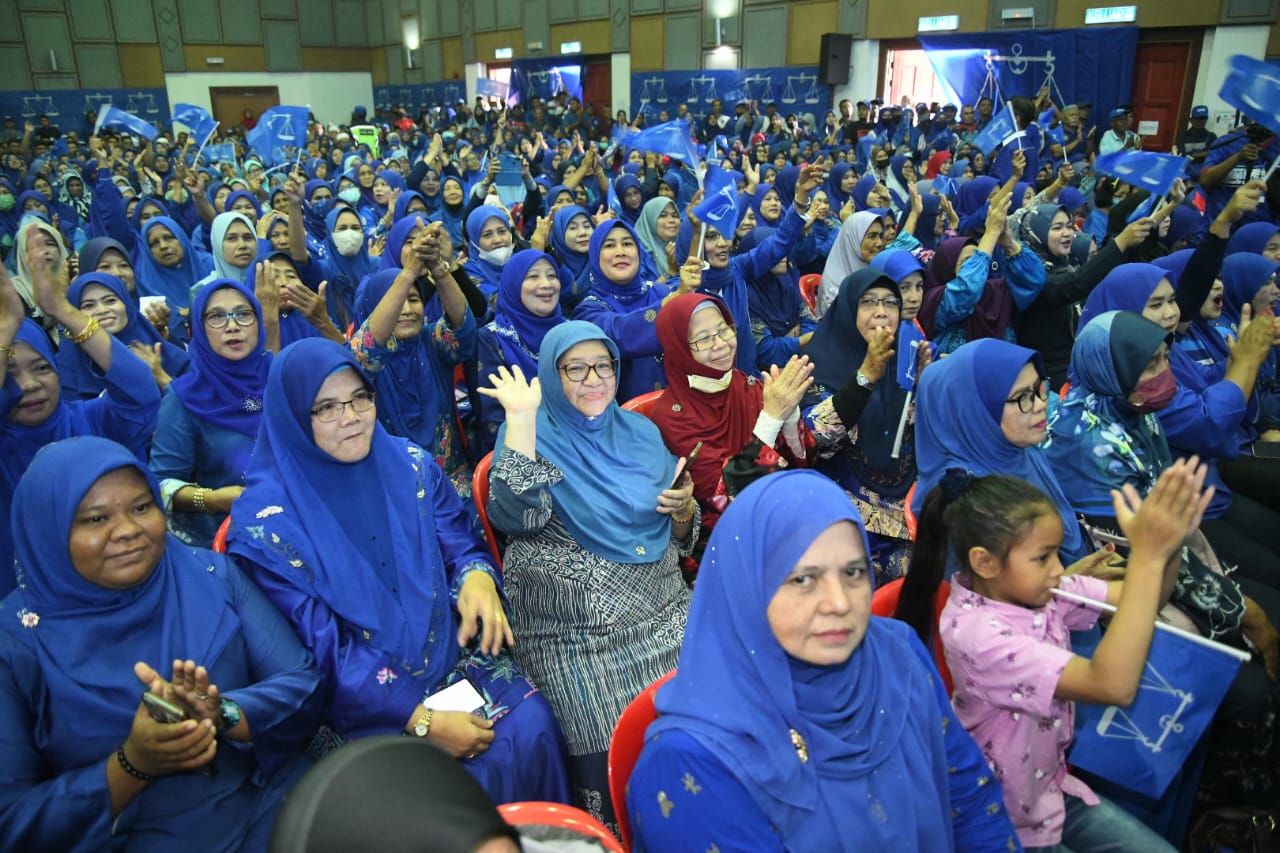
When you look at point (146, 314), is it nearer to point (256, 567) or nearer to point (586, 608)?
point (256, 567)

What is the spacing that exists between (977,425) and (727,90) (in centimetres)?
1515

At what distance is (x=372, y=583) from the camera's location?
1.90 metres

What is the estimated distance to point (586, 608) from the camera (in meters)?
2.08

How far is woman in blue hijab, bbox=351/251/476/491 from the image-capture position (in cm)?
301

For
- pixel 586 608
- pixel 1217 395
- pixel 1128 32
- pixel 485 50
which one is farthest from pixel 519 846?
pixel 485 50

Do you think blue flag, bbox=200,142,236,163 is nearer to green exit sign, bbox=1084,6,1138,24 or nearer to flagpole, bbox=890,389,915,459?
flagpole, bbox=890,389,915,459

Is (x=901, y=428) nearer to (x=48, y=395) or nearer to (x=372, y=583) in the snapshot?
(x=372, y=583)

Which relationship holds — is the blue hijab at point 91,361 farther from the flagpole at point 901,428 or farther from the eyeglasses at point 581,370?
the flagpole at point 901,428

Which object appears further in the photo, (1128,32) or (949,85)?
(1128,32)

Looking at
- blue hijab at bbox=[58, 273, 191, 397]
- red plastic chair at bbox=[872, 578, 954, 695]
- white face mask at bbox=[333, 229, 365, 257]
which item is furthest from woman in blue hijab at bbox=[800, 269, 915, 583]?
white face mask at bbox=[333, 229, 365, 257]

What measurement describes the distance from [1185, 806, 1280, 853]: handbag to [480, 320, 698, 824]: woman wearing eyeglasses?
4.57 ft

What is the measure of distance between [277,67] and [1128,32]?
68.4 ft

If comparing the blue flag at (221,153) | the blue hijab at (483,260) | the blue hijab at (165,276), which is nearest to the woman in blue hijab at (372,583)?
the blue hijab at (483,260)

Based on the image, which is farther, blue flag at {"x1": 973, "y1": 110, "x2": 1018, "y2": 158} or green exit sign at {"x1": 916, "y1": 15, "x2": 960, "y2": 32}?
green exit sign at {"x1": 916, "y1": 15, "x2": 960, "y2": 32}
